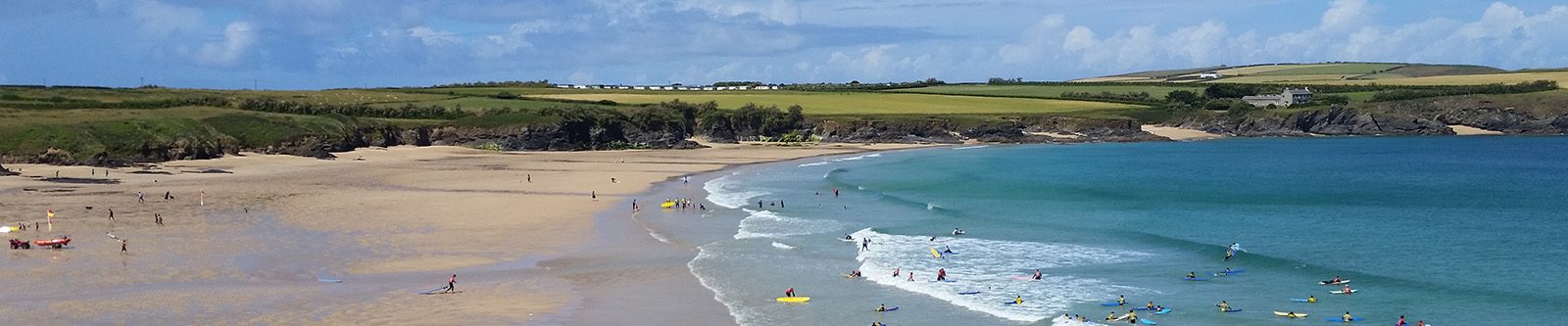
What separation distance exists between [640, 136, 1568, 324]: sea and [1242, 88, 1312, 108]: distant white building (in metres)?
67.7

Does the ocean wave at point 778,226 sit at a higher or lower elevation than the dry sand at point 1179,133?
lower

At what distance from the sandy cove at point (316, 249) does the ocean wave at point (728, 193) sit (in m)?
3.16

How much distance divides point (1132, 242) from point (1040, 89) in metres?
131

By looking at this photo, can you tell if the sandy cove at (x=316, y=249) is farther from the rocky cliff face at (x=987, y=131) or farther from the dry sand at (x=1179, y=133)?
the dry sand at (x=1179, y=133)

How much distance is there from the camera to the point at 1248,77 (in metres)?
195

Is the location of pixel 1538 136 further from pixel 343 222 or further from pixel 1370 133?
pixel 343 222

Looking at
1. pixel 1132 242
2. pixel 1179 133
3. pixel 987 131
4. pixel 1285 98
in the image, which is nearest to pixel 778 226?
pixel 1132 242

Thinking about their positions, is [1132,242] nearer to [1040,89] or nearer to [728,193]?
[728,193]

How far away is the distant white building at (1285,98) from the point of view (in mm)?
141000

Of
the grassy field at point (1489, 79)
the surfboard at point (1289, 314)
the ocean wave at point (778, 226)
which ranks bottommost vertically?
the ocean wave at point (778, 226)

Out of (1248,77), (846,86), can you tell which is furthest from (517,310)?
(1248,77)

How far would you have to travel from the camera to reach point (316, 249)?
116ft

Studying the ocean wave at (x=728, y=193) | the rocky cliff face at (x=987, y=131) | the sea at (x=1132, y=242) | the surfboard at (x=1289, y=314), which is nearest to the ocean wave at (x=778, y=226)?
the sea at (x=1132, y=242)

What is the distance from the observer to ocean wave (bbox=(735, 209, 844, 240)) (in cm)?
4069
